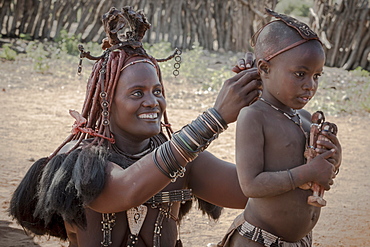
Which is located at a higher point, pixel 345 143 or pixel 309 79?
pixel 309 79

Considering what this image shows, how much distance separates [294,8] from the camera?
21.7 metres

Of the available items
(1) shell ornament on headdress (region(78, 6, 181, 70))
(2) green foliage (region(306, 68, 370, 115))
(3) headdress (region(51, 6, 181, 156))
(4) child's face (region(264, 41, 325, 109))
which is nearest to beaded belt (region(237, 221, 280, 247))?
(4) child's face (region(264, 41, 325, 109))

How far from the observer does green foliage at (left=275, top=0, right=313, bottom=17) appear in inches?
837

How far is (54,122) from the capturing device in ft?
22.4

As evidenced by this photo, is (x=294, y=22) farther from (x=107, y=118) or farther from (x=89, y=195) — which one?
(x=89, y=195)

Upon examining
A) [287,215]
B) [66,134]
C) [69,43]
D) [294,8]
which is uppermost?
[294,8]

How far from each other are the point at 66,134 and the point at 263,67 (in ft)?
14.2

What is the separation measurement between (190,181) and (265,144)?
26.8 inches

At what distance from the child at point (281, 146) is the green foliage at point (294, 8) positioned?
19.4 m

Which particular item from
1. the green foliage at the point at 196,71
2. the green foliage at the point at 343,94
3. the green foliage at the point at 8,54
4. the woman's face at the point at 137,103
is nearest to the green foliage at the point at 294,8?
the green foliage at the point at 343,94

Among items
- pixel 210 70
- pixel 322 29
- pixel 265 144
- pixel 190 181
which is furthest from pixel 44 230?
pixel 322 29

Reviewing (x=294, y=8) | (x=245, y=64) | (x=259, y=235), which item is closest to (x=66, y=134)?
(x=245, y=64)

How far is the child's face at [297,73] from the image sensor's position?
233 centimetres

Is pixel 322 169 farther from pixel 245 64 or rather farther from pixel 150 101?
pixel 150 101
